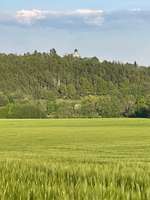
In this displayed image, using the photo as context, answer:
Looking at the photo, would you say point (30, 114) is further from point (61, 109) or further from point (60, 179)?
point (60, 179)

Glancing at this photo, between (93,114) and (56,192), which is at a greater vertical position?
(56,192)

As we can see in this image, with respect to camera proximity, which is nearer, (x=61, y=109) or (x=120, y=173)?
(x=120, y=173)

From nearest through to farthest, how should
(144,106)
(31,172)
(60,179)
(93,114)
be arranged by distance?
(60,179) → (31,172) → (144,106) → (93,114)

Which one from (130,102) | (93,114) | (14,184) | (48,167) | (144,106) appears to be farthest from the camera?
(130,102)

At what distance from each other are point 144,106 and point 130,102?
1511 inches

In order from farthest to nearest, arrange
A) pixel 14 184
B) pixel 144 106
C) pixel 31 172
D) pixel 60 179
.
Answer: pixel 144 106 → pixel 31 172 → pixel 60 179 → pixel 14 184

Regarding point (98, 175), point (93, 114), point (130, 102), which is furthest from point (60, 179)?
point (130, 102)

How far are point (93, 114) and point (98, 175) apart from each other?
527ft

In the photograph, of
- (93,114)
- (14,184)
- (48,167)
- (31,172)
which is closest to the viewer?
(14,184)

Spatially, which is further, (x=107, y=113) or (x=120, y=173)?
(x=107, y=113)

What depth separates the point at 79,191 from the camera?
21.0 ft

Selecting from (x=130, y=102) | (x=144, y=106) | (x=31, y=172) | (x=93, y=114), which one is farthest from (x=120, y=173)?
(x=130, y=102)

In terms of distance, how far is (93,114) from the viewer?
552 ft

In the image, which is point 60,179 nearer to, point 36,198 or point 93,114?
point 36,198
